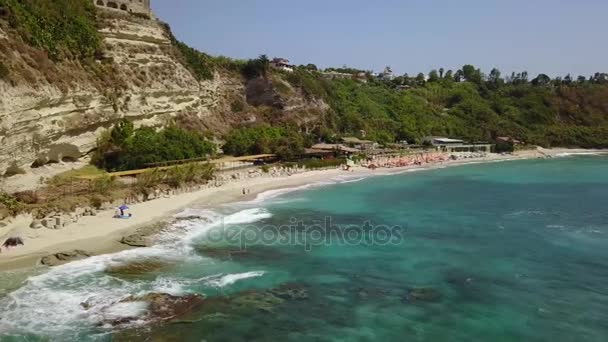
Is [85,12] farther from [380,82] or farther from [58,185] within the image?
[380,82]

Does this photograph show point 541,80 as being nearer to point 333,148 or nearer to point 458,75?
point 458,75

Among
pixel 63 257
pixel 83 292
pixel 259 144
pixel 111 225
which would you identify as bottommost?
pixel 83 292

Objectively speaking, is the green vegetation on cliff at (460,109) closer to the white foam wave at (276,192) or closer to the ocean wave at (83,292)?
the white foam wave at (276,192)

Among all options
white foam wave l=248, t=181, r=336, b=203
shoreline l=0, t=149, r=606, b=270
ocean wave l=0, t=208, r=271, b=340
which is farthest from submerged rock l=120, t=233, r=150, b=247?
white foam wave l=248, t=181, r=336, b=203

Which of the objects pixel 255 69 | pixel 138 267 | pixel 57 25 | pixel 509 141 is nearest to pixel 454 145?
pixel 509 141

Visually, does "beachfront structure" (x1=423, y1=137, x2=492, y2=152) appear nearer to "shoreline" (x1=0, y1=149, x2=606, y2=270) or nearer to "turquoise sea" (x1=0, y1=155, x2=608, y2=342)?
"shoreline" (x1=0, y1=149, x2=606, y2=270)

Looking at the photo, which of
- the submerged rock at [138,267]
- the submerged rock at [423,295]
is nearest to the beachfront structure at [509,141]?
the submerged rock at [423,295]
